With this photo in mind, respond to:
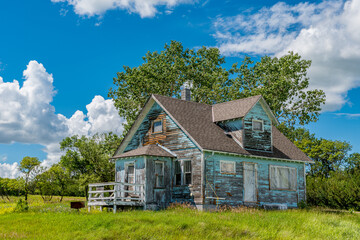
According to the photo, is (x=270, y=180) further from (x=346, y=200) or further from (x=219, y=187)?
(x=346, y=200)

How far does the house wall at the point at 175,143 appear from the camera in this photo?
2439cm

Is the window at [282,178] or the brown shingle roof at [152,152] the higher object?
the brown shingle roof at [152,152]

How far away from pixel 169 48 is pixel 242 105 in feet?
67.1

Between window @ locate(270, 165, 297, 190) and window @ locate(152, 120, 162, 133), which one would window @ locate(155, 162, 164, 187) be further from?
window @ locate(270, 165, 297, 190)

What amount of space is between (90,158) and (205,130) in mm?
17902

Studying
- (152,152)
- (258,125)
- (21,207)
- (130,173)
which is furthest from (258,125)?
(21,207)

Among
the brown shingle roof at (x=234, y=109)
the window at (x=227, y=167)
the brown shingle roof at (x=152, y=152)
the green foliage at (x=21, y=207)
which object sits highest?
the brown shingle roof at (x=234, y=109)

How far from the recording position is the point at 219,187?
24656 mm

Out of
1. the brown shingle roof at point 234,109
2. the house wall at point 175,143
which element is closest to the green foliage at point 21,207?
the house wall at point 175,143

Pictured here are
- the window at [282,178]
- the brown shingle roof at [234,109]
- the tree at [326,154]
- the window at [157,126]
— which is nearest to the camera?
the brown shingle roof at [234,109]

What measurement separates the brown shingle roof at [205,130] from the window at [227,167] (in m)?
0.81

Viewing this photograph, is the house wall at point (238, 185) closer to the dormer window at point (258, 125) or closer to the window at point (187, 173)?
the window at point (187, 173)

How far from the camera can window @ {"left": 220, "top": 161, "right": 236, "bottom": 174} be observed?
2512 cm

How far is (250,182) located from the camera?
2647 centimetres
